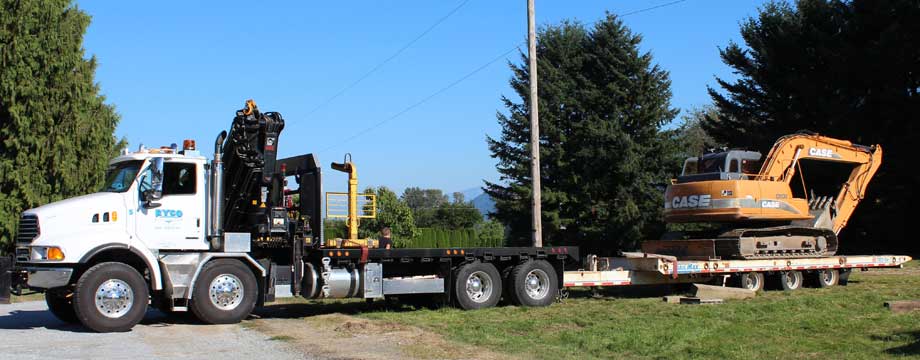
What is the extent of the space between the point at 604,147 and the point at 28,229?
35.6 m

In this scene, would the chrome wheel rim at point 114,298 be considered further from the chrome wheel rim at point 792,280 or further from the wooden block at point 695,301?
the chrome wheel rim at point 792,280

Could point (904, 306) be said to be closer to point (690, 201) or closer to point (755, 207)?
point (755, 207)

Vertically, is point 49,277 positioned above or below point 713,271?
above

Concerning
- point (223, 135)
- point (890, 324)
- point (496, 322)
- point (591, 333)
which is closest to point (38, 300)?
point (223, 135)

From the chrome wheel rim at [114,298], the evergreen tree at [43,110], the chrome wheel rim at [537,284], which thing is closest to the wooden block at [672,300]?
the chrome wheel rim at [537,284]

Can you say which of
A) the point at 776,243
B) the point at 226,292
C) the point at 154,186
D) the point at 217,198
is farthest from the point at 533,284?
the point at 154,186

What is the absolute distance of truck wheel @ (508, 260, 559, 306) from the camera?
16.4 m

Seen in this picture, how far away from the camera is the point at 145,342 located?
12258 millimetres

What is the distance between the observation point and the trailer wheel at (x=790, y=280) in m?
19.5

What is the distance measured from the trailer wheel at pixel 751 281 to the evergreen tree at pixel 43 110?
2002 centimetres

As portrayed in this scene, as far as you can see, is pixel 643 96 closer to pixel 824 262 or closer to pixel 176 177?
pixel 824 262

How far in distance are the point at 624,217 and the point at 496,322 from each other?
104 ft

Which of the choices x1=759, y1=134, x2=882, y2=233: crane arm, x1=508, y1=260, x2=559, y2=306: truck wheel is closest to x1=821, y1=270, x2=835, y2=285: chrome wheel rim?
x1=759, y1=134, x2=882, y2=233: crane arm

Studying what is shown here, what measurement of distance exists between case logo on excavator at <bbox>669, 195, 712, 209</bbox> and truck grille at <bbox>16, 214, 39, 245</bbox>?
44.5 ft
